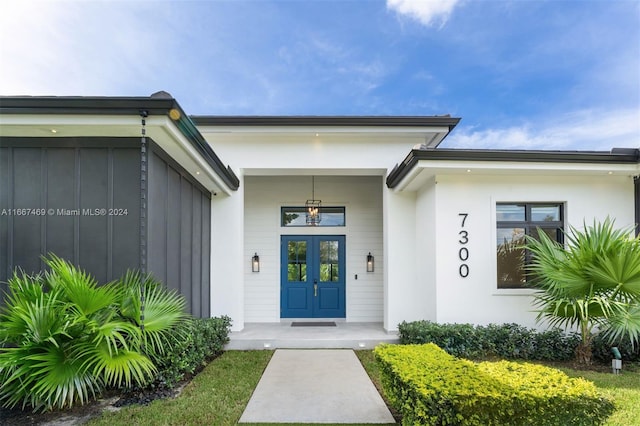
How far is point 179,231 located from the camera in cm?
588

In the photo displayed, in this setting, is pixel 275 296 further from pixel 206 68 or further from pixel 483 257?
pixel 206 68

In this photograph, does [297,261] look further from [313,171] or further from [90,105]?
[90,105]

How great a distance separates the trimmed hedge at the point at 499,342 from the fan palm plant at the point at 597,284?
1.09ft

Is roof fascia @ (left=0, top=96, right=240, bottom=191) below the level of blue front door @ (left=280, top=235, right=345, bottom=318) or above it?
above

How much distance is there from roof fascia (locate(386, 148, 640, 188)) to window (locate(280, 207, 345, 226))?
11.8 feet

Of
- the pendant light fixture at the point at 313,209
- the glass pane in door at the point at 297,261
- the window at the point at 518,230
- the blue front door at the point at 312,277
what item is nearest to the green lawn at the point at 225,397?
the window at the point at 518,230

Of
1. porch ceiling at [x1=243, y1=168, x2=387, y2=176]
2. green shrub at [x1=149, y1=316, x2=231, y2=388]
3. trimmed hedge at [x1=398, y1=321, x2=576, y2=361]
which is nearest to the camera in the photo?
green shrub at [x1=149, y1=316, x2=231, y2=388]

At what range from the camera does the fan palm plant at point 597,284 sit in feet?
16.8

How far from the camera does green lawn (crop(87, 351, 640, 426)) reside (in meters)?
3.69

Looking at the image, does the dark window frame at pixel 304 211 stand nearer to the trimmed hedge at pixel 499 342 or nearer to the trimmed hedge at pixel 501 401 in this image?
the trimmed hedge at pixel 499 342

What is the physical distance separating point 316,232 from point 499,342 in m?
5.08

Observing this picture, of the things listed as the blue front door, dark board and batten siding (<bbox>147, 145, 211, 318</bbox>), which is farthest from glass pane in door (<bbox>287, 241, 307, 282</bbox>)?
dark board and batten siding (<bbox>147, 145, 211, 318</bbox>)

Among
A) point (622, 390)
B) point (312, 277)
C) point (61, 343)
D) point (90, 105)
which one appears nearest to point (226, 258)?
point (312, 277)

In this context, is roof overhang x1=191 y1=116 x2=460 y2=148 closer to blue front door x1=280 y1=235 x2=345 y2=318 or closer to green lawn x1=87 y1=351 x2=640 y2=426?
blue front door x1=280 y1=235 x2=345 y2=318
